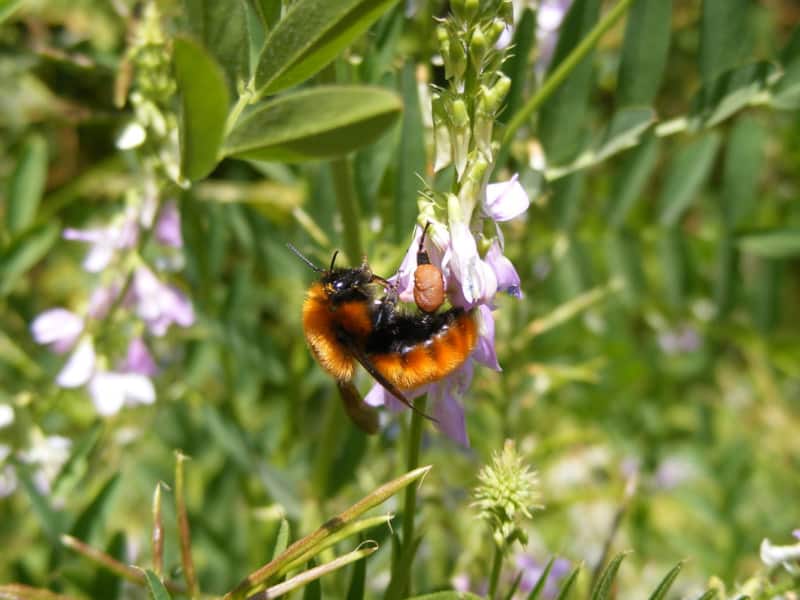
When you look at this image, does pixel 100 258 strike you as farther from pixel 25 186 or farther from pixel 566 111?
pixel 566 111

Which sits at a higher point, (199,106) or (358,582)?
(199,106)

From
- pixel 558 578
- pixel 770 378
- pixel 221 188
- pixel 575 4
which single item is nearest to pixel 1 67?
pixel 221 188

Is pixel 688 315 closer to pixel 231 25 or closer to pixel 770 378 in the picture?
pixel 770 378

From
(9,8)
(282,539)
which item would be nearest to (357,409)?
(282,539)

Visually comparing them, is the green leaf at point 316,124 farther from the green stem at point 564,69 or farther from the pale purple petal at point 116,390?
the pale purple petal at point 116,390

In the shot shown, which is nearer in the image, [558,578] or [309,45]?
[309,45]
